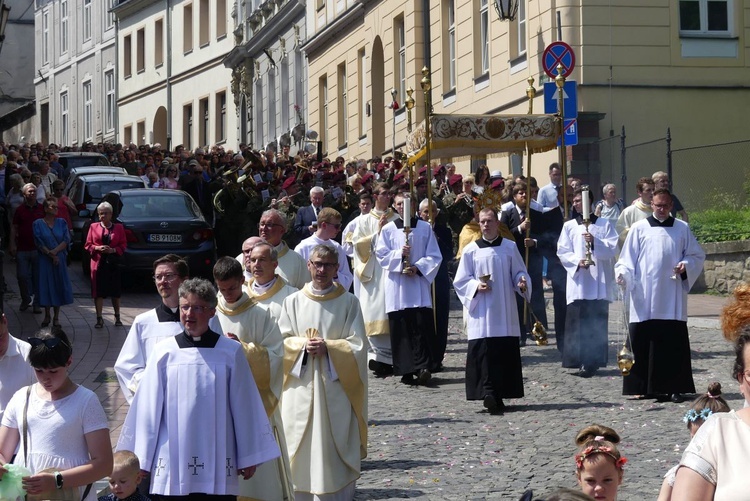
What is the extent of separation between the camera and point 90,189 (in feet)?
92.0

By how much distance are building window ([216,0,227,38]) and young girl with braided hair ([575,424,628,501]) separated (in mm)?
52362

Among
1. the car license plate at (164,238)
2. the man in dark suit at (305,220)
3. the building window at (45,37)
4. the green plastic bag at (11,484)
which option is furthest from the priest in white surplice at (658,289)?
the building window at (45,37)

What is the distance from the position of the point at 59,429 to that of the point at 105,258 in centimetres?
1282

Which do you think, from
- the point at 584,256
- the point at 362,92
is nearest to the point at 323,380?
the point at 584,256

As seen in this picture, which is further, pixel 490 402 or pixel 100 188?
pixel 100 188

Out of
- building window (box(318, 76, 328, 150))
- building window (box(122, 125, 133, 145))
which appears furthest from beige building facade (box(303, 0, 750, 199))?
building window (box(122, 125, 133, 145))

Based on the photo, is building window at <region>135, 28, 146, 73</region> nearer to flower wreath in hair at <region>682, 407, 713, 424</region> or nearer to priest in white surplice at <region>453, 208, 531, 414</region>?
priest in white surplice at <region>453, 208, 531, 414</region>

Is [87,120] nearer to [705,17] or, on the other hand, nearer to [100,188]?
[100,188]

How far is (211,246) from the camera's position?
2306 centimetres

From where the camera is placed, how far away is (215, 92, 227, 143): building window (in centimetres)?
5597

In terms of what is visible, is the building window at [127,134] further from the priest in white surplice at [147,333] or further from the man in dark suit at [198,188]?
the priest in white surplice at [147,333]

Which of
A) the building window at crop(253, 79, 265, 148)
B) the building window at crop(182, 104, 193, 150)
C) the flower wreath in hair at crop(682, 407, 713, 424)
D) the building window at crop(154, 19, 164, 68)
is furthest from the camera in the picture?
the building window at crop(154, 19, 164, 68)

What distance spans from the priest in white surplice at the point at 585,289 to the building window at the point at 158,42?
47.7m

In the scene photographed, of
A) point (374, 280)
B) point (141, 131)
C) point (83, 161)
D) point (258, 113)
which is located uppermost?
point (141, 131)
